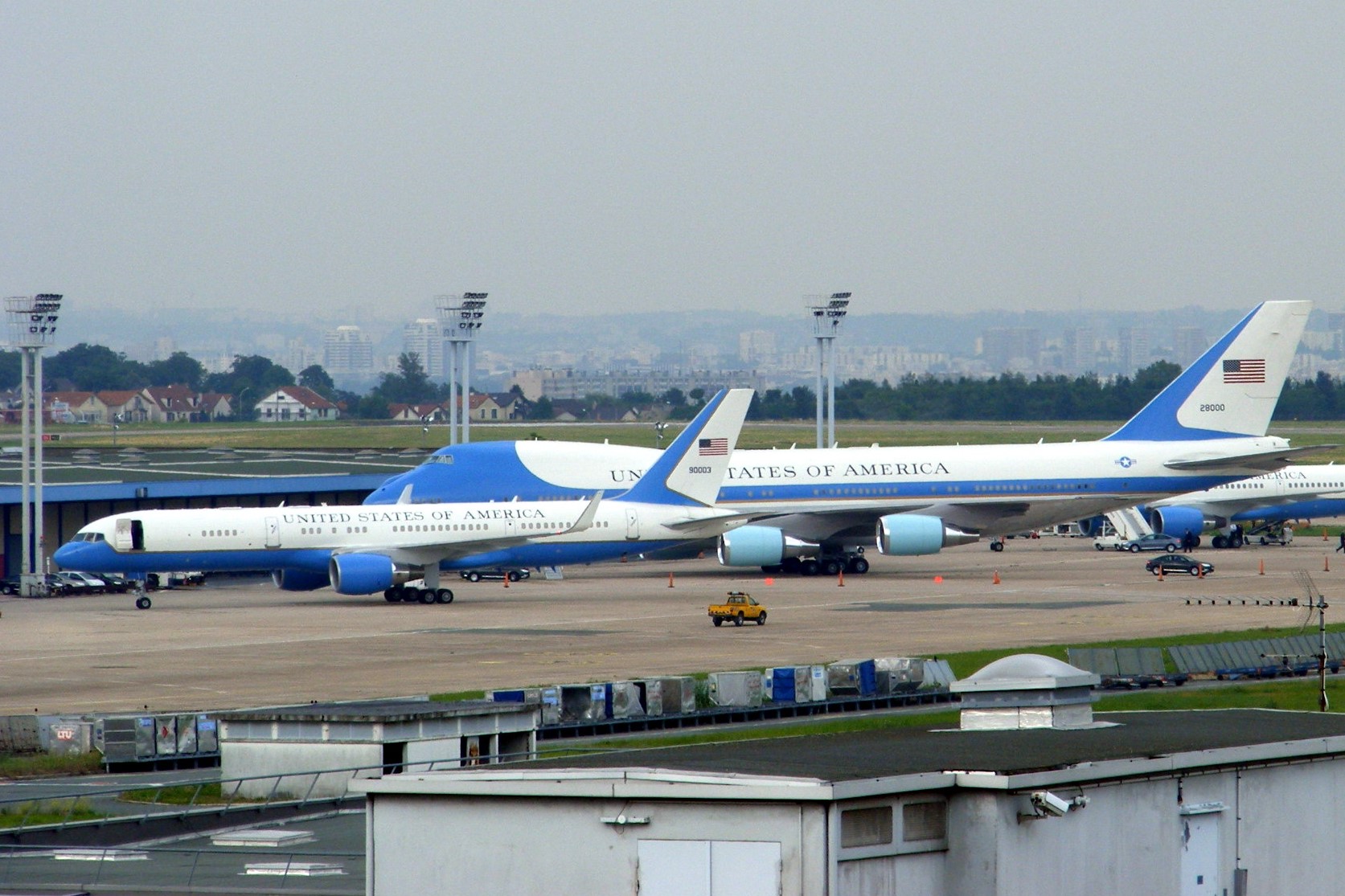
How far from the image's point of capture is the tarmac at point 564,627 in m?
39.7

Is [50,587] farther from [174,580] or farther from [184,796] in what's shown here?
[184,796]

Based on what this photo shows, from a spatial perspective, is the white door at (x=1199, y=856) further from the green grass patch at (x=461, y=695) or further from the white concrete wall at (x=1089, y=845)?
the green grass patch at (x=461, y=695)

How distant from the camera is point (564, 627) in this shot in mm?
51000

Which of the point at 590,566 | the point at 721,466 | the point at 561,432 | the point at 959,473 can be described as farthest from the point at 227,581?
the point at 561,432

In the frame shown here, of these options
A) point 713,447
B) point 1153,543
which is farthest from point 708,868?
point 1153,543

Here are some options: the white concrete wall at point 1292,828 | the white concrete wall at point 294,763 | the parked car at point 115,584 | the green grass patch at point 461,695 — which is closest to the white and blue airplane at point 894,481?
the parked car at point 115,584

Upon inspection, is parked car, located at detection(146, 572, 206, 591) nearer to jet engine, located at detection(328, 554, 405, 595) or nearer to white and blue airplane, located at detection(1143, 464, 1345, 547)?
jet engine, located at detection(328, 554, 405, 595)

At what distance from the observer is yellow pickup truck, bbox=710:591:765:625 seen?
50594 millimetres

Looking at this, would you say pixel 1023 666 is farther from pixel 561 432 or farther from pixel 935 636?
pixel 561 432

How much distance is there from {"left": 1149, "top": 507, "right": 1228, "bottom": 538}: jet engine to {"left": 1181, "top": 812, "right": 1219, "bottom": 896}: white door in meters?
68.3

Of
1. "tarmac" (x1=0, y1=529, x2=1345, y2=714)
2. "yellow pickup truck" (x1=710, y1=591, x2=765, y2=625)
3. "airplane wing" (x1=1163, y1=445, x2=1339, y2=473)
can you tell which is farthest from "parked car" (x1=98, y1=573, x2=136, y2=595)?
"airplane wing" (x1=1163, y1=445, x2=1339, y2=473)

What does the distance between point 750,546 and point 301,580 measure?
15707 millimetres

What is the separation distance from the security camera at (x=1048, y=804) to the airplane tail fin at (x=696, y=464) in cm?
4844

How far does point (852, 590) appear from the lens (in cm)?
6228
